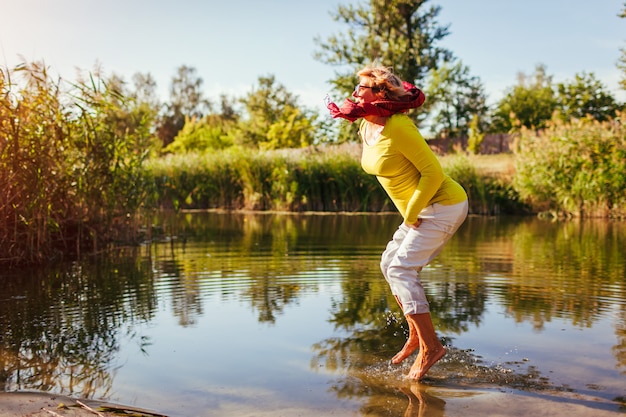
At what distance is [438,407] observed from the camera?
11.9 ft

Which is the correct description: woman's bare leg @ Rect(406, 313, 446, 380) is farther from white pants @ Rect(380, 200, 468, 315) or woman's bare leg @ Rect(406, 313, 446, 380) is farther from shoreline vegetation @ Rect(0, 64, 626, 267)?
shoreline vegetation @ Rect(0, 64, 626, 267)

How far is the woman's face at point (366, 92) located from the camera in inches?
164

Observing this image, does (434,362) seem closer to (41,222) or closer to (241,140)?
(41,222)

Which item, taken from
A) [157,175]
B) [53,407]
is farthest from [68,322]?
[157,175]

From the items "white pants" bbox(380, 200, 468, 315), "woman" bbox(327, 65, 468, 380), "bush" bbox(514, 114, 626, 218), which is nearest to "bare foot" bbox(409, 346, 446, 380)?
"woman" bbox(327, 65, 468, 380)

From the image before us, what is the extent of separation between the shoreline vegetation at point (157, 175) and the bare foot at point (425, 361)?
20.1 ft

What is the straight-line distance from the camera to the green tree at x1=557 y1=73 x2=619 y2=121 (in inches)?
1705

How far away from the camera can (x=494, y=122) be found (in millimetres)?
47500

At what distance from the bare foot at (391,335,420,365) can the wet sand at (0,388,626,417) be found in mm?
598

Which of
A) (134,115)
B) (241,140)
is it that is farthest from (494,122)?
(134,115)

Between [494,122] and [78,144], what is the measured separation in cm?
4071

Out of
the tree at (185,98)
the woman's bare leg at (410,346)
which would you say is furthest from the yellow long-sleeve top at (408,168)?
the tree at (185,98)

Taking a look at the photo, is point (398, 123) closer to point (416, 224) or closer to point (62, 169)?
point (416, 224)

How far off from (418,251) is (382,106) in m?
0.86
